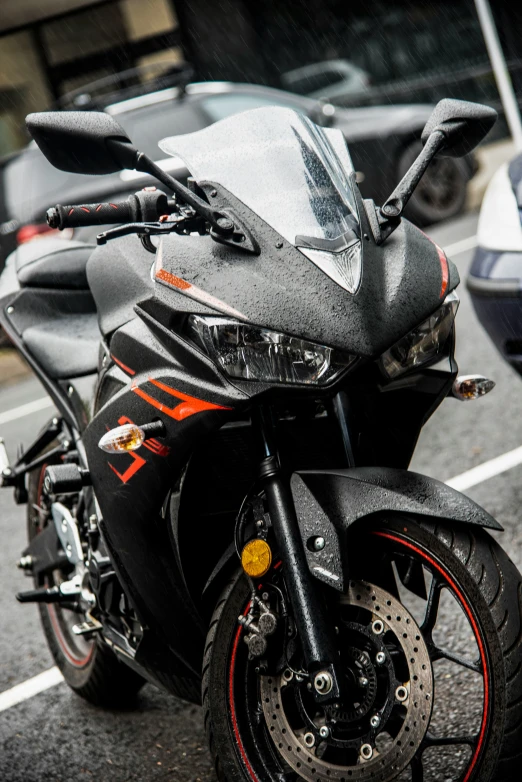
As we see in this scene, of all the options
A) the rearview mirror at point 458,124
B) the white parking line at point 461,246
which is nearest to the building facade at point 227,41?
the white parking line at point 461,246

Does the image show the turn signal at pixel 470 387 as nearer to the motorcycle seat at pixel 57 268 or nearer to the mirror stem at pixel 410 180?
the mirror stem at pixel 410 180

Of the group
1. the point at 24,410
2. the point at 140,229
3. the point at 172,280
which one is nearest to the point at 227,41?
the point at 24,410

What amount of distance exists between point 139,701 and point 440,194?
326 inches

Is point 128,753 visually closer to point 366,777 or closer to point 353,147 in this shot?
point 366,777

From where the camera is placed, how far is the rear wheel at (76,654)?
11.2 feet

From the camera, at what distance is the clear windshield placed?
226cm

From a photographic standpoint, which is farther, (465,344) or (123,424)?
(465,344)

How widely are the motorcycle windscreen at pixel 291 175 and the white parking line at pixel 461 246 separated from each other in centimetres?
690

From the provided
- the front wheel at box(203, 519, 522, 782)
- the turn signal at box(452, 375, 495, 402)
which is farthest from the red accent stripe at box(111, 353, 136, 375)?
the turn signal at box(452, 375, 495, 402)

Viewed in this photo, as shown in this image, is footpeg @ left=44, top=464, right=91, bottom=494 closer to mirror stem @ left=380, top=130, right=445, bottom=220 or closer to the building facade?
mirror stem @ left=380, top=130, right=445, bottom=220

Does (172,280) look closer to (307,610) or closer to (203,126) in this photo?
(307,610)

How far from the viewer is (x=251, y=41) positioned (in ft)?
59.4

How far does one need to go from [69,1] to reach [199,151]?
16.5 m

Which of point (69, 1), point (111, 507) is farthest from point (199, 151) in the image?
point (69, 1)
